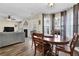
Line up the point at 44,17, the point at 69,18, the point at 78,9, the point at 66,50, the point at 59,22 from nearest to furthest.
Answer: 1. the point at 66,50
2. the point at 78,9
3. the point at 69,18
4. the point at 59,22
5. the point at 44,17

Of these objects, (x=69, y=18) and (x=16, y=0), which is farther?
(x=69, y=18)

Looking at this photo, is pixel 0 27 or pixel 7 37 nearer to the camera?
pixel 7 37

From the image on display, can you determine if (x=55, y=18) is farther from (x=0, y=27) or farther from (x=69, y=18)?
(x=0, y=27)

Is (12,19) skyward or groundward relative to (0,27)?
skyward

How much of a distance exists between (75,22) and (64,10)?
760 mm

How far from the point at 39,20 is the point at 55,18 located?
79 cm

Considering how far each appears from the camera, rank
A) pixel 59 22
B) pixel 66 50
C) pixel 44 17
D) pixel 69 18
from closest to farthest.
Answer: pixel 66 50 < pixel 69 18 < pixel 59 22 < pixel 44 17

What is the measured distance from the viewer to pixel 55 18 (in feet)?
14.6

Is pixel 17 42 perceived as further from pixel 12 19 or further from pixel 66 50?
pixel 66 50

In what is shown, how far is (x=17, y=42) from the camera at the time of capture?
5246 mm

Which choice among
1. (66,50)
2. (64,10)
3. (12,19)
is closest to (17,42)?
(12,19)

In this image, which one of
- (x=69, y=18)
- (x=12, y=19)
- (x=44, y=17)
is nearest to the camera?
(x=69, y=18)

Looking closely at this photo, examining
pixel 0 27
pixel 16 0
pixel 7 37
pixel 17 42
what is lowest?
pixel 17 42

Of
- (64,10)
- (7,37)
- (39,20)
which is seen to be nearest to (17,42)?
(7,37)
